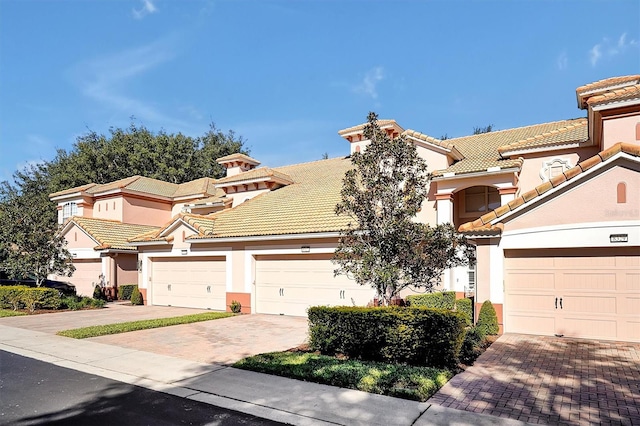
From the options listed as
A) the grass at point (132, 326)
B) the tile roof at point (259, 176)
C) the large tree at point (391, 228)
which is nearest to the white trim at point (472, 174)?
the large tree at point (391, 228)

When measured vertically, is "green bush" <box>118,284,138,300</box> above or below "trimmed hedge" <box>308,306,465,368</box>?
below

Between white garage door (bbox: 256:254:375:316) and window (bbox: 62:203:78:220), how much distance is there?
63.6 ft

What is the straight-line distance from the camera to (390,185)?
1038 centimetres

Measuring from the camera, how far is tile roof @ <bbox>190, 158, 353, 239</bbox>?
671 inches

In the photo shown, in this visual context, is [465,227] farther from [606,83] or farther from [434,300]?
[606,83]

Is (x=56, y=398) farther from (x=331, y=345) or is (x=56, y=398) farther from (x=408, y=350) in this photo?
(x=408, y=350)

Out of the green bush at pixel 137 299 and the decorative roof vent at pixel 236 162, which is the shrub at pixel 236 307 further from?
the decorative roof vent at pixel 236 162

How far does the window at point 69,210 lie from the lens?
30438mm

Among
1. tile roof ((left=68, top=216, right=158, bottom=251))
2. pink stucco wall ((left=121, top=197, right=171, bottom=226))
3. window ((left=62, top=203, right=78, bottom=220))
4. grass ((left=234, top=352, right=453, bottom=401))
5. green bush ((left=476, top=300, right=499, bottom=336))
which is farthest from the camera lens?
window ((left=62, top=203, right=78, bottom=220))

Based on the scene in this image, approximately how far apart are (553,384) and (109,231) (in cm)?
2446

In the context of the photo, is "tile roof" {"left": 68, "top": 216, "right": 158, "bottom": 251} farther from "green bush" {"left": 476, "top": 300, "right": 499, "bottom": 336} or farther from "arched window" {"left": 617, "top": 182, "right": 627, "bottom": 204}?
"arched window" {"left": 617, "top": 182, "right": 627, "bottom": 204}

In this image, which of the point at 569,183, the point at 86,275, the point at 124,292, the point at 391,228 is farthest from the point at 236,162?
the point at 569,183

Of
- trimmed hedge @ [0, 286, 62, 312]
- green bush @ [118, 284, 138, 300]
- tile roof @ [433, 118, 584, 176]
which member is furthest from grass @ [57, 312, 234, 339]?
tile roof @ [433, 118, 584, 176]

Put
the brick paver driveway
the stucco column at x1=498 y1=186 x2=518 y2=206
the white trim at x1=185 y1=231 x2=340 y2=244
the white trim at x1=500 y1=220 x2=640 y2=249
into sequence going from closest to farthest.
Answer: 1. the brick paver driveway
2. the white trim at x1=500 y1=220 x2=640 y2=249
3. the white trim at x1=185 y1=231 x2=340 y2=244
4. the stucco column at x1=498 y1=186 x2=518 y2=206
